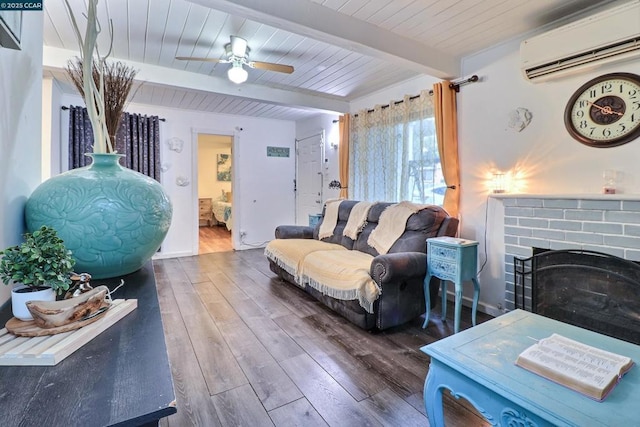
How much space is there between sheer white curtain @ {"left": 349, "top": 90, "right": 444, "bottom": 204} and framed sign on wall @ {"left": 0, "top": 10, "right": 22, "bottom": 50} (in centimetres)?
330

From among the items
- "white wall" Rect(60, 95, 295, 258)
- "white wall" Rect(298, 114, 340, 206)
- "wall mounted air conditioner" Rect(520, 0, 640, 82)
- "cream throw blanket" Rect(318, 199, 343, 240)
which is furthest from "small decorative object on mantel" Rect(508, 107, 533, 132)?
"white wall" Rect(60, 95, 295, 258)

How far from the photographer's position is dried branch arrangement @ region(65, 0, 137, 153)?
0.83m

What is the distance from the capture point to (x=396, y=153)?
3783 mm

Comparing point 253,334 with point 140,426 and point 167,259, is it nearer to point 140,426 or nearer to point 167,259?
point 140,426

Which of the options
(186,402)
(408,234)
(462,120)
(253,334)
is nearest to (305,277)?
(253,334)

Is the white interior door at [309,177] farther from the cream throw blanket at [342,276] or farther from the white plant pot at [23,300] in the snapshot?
the white plant pot at [23,300]

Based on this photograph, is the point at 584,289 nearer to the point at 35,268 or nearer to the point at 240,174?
the point at 35,268

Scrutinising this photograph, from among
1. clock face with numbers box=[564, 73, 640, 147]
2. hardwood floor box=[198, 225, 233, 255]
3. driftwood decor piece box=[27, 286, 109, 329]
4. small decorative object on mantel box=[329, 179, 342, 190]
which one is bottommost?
hardwood floor box=[198, 225, 233, 255]

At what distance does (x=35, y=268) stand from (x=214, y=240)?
250 inches

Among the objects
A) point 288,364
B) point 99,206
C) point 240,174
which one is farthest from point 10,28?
point 240,174

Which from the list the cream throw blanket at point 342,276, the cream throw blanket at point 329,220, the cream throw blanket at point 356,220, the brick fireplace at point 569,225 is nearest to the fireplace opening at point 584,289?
the brick fireplace at point 569,225

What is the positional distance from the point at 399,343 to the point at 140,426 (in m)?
2.19

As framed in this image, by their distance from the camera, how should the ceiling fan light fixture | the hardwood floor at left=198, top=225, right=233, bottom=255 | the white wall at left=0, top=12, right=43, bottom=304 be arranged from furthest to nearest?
the hardwood floor at left=198, top=225, right=233, bottom=255, the ceiling fan light fixture, the white wall at left=0, top=12, right=43, bottom=304

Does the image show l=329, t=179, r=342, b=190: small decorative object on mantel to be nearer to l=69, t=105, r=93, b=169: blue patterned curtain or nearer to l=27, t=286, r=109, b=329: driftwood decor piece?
l=69, t=105, r=93, b=169: blue patterned curtain
